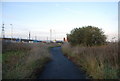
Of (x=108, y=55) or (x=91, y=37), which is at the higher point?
(x=91, y=37)

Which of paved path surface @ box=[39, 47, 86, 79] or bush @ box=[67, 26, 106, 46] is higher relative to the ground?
bush @ box=[67, 26, 106, 46]

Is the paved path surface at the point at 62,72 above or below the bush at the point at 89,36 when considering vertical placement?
below

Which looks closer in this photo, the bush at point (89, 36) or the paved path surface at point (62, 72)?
the paved path surface at point (62, 72)

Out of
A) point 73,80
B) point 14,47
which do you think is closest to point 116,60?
point 73,80

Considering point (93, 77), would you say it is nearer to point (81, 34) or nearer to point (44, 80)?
point (44, 80)

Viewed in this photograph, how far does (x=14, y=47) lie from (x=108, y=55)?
13.6 metres

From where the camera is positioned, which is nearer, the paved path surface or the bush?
the paved path surface

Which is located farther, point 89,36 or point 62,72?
point 89,36

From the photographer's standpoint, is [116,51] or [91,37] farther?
[91,37]

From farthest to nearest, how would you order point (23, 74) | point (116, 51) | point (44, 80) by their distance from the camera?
point (116, 51) < point (44, 80) < point (23, 74)

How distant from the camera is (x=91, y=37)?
54.6 ft

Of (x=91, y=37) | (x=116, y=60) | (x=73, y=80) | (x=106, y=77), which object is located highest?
(x=91, y=37)

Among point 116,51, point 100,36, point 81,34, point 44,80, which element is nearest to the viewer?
point 44,80

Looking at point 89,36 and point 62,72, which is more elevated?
point 89,36
